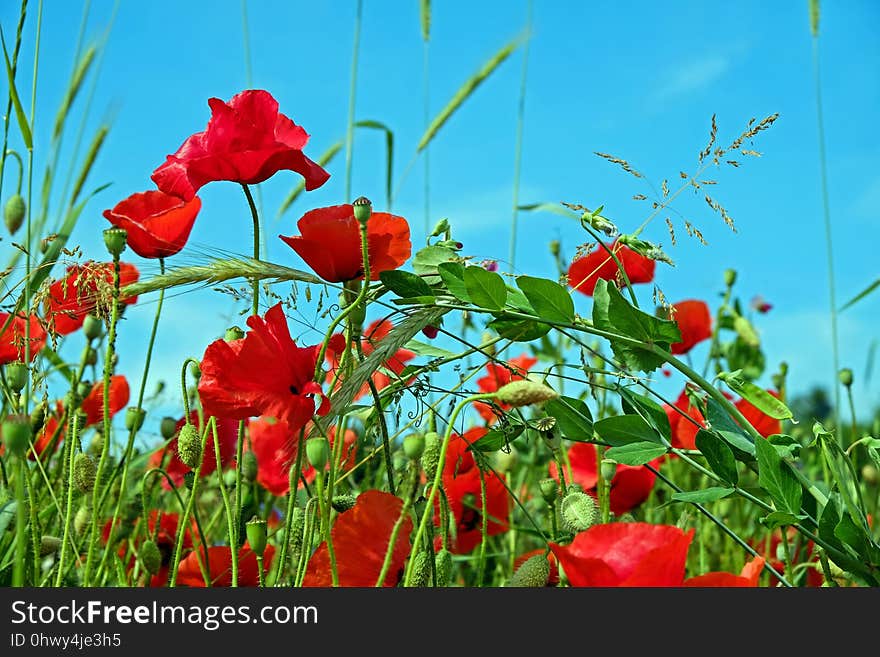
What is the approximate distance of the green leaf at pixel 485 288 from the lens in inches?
28.5

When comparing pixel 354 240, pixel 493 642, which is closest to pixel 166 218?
pixel 354 240

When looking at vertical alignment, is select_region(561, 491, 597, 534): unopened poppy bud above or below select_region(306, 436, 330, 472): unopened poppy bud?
below

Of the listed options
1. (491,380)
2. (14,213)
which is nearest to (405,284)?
(14,213)

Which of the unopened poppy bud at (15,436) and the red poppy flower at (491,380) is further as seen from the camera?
the red poppy flower at (491,380)

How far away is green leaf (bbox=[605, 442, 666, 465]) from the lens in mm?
769

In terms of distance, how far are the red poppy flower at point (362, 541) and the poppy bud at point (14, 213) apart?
26.6 inches

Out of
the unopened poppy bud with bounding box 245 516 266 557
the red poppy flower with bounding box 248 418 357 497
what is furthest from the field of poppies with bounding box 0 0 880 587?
the red poppy flower with bounding box 248 418 357 497

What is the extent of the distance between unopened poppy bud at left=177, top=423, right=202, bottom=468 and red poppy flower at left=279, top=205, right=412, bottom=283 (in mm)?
174

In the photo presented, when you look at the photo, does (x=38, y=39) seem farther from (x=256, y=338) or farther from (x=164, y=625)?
(x=164, y=625)

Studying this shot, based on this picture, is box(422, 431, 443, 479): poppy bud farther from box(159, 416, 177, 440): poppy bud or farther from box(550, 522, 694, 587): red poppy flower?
box(159, 416, 177, 440): poppy bud

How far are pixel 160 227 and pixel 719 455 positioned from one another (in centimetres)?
53

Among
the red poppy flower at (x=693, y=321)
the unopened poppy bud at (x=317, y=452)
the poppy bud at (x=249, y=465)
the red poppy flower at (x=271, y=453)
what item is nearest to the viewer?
the unopened poppy bud at (x=317, y=452)

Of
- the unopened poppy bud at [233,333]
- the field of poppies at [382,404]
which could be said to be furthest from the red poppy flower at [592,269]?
the unopened poppy bud at [233,333]

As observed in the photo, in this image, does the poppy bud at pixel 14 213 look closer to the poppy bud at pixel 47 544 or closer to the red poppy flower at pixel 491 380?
the poppy bud at pixel 47 544
